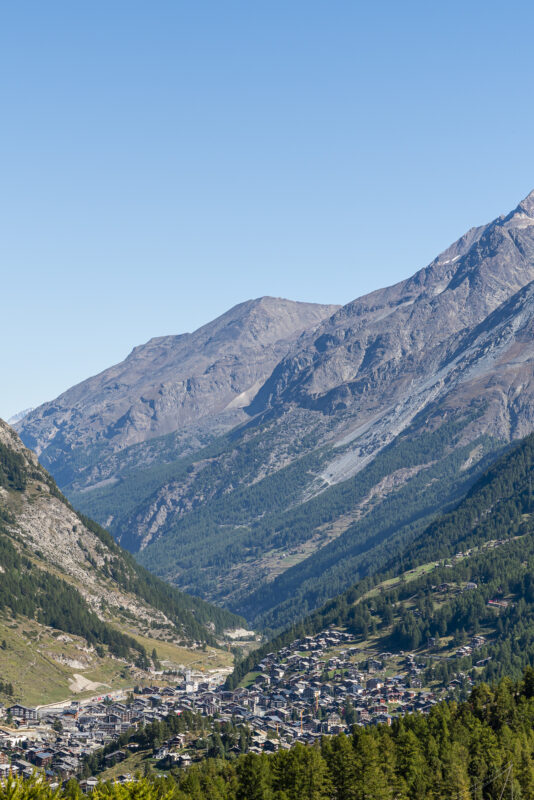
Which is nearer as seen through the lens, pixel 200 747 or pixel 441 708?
pixel 441 708

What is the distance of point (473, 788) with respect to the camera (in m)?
135

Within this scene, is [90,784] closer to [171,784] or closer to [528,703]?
[171,784]

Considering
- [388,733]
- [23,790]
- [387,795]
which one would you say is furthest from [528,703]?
[23,790]

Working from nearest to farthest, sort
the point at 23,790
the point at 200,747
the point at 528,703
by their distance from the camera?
1. the point at 23,790
2. the point at 528,703
3. the point at 200,747

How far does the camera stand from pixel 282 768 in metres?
138

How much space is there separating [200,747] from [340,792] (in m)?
67.6

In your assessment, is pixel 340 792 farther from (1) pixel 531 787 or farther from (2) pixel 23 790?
(2) pixel 23 790

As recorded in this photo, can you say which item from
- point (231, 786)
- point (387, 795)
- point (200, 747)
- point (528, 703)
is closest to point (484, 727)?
point (528, 703)

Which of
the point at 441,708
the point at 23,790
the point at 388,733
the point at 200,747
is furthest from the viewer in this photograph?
the point at 200,747

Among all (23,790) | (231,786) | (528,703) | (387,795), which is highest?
(23,790)

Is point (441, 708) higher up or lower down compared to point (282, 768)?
lower down

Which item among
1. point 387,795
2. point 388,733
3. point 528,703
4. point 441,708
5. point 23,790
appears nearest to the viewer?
point 23,790

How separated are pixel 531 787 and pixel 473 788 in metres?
7.67

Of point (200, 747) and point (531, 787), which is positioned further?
point (200, 747)
